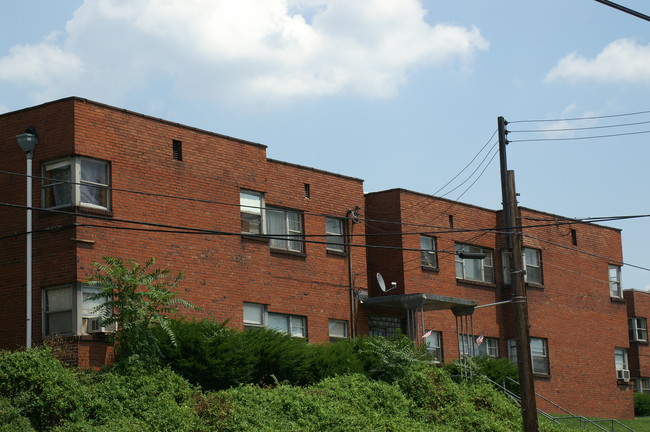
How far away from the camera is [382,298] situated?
33.6 m

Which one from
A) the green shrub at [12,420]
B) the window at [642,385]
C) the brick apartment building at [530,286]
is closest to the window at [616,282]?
the brick apartment building at [530,286]

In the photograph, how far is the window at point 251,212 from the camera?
3025 cm

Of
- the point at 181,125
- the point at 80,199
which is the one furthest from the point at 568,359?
the point at 80,199

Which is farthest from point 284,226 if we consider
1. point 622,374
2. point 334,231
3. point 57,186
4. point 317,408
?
point 622,374

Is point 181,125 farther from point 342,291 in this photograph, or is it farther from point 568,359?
point 568,359

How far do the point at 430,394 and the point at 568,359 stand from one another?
13.9m

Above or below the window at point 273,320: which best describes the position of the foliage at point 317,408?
below

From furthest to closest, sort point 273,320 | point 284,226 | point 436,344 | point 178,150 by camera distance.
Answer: point 436,344 < point 284,226 < point 273,320 < point 178,150

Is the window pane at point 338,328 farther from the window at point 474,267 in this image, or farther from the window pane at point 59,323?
the window pane at point 59,323

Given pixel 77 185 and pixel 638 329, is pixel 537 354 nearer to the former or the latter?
pixel 638 329

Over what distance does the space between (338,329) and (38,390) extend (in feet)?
43.8

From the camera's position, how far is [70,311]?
25562mm

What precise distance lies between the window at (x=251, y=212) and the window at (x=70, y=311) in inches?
228

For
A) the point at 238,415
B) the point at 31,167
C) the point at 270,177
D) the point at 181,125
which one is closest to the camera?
the point at 238,415
